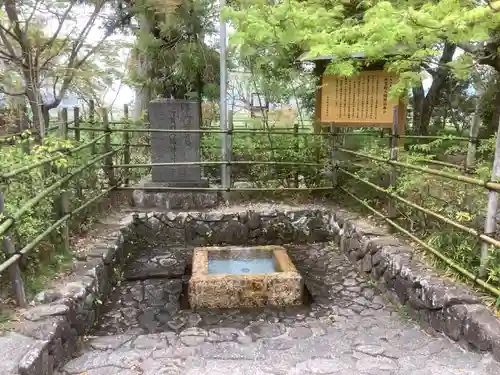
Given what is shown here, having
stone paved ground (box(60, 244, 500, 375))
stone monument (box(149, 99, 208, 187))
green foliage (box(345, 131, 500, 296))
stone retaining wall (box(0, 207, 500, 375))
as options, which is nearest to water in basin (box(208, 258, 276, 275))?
stone paved ground (box(60, 244, 500, 375))

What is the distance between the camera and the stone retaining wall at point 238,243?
2770mm

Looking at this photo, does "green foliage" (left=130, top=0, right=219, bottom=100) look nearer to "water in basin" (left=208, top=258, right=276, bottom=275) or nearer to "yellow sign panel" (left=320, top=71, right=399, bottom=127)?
"yellow sign panel" (left=320, top=71, right=399, bottom=127)

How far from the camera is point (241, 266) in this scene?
5312 millimetres

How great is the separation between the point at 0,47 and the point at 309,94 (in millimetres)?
6035

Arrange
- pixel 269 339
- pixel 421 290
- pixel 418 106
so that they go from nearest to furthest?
pixel 269 339 → pixel 421 290 → pixel 418 106

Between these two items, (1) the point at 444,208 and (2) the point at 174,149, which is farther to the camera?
(2) the point at 174,149

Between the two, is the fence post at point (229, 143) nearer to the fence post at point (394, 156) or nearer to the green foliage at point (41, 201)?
the green foliage at point (41, 201)

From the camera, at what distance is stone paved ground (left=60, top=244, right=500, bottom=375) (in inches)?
112

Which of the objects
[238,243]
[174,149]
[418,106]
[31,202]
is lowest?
[238,243]

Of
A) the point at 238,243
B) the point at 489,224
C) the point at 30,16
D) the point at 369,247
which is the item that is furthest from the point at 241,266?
the point at 30,16

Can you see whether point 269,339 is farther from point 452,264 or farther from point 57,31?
point 57,31

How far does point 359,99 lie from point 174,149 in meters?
3.01

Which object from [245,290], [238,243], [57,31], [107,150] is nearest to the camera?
[245,290]

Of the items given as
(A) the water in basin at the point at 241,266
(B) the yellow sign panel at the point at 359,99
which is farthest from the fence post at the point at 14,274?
(B) the yellow sign panel at the point at 359,99
